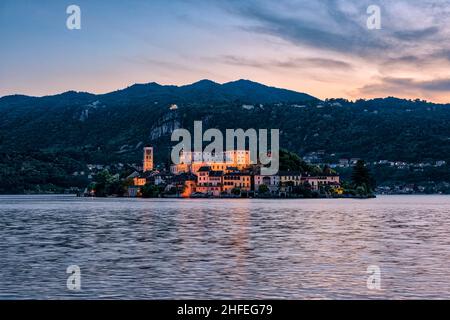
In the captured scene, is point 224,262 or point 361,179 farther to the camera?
point 361,179

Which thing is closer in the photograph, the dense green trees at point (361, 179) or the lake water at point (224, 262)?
the lake water at point (224, 262)

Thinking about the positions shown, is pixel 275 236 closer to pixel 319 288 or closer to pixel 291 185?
pixel 319 288

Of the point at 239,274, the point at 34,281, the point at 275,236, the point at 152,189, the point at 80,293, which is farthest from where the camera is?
the point at 152,189

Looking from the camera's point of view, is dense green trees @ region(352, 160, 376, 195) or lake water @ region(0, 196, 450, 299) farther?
dense green trees @ region(352, 160, 376, 195)

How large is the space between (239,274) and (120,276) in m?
4.75

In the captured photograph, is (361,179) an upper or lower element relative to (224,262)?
upper

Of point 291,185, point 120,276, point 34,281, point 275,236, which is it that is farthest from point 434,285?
point 291,185

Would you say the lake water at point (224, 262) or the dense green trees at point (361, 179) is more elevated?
the dense green trees at point (361, 179)

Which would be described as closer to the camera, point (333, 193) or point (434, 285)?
point (434, 285)

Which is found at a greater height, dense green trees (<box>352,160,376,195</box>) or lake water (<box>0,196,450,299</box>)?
dense green trees (<box>352,160,376,195</box>)
